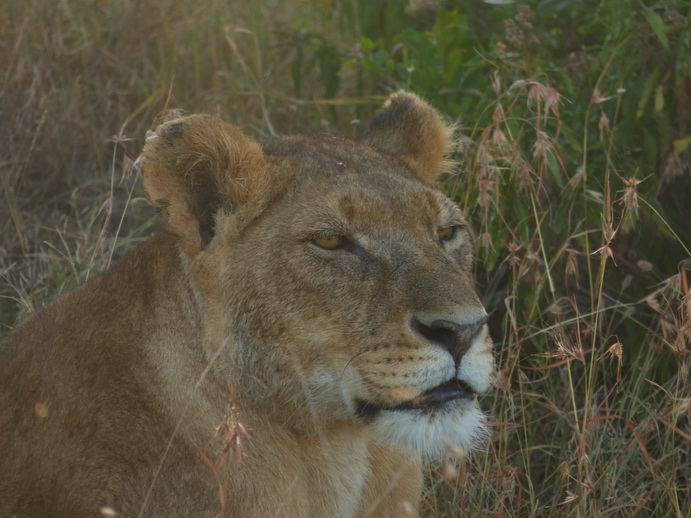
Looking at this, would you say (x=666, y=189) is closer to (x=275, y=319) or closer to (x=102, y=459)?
(x=275, y=319)

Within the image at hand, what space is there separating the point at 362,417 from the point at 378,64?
286 cm

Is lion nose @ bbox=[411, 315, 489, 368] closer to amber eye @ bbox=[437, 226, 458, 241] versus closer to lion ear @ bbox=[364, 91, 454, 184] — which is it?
amber eye @ bbox=[437, 226, 458, 241]

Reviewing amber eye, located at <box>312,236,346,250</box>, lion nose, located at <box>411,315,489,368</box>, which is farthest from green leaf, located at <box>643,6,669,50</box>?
lion nose, located at <box>411,315,489,368</box>

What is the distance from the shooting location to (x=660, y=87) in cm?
468

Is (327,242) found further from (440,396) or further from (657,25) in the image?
(657,25)

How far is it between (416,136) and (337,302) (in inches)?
39.8

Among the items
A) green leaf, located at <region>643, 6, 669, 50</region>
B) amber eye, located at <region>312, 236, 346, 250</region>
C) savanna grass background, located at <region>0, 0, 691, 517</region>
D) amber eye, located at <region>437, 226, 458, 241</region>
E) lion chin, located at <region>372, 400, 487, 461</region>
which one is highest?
green leaf, located at <region>643, 6, 669, 50</region>

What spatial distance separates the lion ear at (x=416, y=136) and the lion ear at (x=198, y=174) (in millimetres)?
753

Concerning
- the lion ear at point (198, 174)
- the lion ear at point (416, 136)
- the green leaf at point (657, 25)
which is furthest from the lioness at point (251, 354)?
the green leaf at point (657, 25)

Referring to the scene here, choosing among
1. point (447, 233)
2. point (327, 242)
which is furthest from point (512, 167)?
point (327, 242)

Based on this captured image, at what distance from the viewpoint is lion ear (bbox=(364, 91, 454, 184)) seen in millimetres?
4086

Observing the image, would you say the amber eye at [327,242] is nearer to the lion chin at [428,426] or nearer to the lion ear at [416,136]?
the lion chin at [428,426]

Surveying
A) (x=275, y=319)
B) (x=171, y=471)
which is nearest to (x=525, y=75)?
(x=275, y=319)

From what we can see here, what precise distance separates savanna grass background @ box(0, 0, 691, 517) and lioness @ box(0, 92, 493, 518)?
0.52 m
